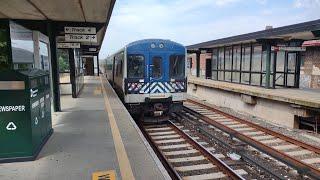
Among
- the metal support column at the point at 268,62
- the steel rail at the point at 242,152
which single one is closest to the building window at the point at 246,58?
the metal support column at the point at 268,62

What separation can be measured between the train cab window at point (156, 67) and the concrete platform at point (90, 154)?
9.21 ft

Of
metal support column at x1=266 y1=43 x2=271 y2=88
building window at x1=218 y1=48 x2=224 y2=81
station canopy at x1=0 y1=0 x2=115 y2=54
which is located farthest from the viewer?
building window at x1=218 y1=48 x2=224 y2=81

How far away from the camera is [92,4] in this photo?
7.05 meters

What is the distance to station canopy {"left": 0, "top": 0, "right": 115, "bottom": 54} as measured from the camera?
693 cm

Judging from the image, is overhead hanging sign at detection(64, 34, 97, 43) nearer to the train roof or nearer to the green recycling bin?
the train roof

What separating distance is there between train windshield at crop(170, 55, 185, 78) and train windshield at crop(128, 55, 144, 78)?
111cm

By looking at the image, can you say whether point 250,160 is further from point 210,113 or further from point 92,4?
point 210,113

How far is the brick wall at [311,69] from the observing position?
788 inches

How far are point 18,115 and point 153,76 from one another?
20.7 feet

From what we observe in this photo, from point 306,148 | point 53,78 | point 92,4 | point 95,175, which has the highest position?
point 92,4

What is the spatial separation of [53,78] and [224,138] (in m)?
5.66

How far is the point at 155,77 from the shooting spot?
10695 millimetres

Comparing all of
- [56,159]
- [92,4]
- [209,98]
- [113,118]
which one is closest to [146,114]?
[113,118]

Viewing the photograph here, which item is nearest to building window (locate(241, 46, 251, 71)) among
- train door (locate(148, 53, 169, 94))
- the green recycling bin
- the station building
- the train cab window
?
the station building
